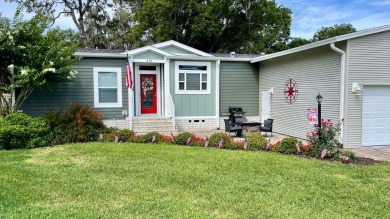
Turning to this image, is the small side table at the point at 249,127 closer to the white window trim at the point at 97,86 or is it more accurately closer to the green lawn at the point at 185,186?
the green lawn at the point at 185,186

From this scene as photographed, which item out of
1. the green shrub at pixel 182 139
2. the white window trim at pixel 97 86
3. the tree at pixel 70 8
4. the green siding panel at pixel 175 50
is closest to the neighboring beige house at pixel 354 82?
the green shrub at pixel 182 139

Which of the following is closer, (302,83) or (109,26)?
(302,83)

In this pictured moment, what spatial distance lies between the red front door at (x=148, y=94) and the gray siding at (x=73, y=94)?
1253 mm

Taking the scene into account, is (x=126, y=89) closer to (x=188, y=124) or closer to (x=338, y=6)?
(x=188, y=124)

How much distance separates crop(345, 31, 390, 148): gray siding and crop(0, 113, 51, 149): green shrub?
8.59 meters

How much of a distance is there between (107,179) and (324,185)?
11.7ft

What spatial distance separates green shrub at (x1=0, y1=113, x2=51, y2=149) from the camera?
7.78 meters

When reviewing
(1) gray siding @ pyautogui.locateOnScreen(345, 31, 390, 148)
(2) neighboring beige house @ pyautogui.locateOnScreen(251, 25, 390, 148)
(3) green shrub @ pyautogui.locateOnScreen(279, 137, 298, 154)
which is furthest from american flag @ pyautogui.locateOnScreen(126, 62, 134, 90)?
(1) gray siding @ pyautogui.locateOnScreen(345, 31, 390, 148)

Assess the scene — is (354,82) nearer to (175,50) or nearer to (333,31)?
(175,50)

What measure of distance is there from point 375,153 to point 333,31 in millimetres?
32169

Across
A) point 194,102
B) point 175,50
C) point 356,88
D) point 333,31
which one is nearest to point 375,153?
point 356,88

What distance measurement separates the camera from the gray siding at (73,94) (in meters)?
11.0

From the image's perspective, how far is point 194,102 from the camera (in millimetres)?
12367

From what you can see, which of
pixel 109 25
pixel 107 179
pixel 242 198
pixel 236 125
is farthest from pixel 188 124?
pixel 109 25
